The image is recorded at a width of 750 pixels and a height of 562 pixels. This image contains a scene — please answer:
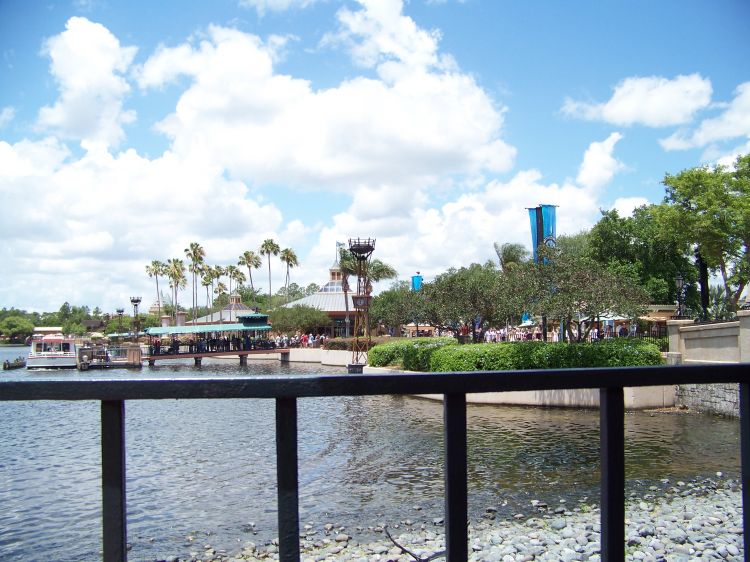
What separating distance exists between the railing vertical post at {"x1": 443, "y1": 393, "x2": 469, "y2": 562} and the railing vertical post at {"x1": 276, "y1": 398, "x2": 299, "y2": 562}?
387 mm

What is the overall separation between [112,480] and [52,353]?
54.5 metres

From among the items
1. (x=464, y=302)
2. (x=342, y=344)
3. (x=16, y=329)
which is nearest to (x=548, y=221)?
(x=464, y=302)

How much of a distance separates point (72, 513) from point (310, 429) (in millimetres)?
7861

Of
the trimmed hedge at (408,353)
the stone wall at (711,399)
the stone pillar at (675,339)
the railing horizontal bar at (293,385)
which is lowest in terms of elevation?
the stone wall at (711,399)

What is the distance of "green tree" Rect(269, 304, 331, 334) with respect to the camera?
64.6m

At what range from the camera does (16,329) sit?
120 metres

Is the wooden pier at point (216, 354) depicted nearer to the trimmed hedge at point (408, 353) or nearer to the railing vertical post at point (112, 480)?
the trimmed hedge at point (408, 353)

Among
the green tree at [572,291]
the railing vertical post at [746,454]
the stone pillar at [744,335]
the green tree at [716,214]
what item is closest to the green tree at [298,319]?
the green tree at [716,214]

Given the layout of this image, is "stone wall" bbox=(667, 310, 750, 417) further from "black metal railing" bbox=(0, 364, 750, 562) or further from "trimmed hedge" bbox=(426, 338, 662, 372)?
"black metal railing" bbox=(0, 364, 750, 562)

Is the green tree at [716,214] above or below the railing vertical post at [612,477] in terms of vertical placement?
above

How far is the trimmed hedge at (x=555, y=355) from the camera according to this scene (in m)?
20.5

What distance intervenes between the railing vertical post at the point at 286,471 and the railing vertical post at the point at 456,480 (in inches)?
15.2

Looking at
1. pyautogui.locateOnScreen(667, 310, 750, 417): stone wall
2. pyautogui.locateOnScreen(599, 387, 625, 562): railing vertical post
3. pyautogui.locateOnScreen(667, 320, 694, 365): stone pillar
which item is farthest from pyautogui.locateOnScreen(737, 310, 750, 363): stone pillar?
pyautogui.locateOnScreen(599, 387, 625, 562): railing vertical post

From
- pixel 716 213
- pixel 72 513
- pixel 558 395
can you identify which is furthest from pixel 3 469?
pixel 716 213
